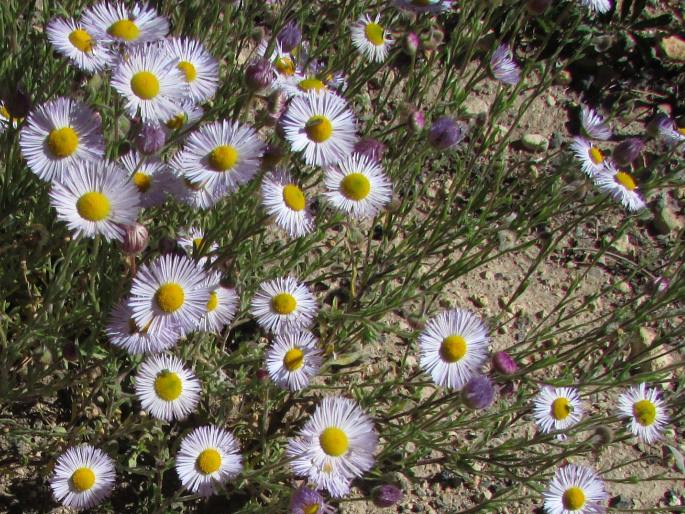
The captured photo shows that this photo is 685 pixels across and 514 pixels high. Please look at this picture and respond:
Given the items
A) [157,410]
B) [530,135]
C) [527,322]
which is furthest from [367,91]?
[157,410]

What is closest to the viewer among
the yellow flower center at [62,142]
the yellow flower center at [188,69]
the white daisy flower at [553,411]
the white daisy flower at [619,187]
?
the yellow flower center at [62,142]

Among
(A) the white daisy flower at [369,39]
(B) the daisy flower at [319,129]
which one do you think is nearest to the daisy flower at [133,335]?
(B) the daisy flower at [319,129]

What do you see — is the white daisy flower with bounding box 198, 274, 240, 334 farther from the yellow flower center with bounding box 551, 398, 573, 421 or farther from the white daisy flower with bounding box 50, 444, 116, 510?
the yellow flower center with bounding box 551, 398, 573, 421

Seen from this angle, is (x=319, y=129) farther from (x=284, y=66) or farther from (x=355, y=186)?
(x=284, y=66)

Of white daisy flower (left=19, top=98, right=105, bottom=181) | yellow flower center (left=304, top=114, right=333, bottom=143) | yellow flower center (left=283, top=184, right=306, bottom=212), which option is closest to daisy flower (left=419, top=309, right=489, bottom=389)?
yellow flower center (left=283, top=184, right=306, bottom=212)

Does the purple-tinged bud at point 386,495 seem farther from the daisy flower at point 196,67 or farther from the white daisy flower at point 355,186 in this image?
the daisy flower at point 196,67

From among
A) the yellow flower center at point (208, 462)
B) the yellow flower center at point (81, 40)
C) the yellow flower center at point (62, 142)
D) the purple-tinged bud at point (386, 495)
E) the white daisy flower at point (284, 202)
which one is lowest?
the purple-tinged bud at point (386, 495)

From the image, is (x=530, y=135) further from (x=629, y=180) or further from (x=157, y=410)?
(x=157, y=410)
